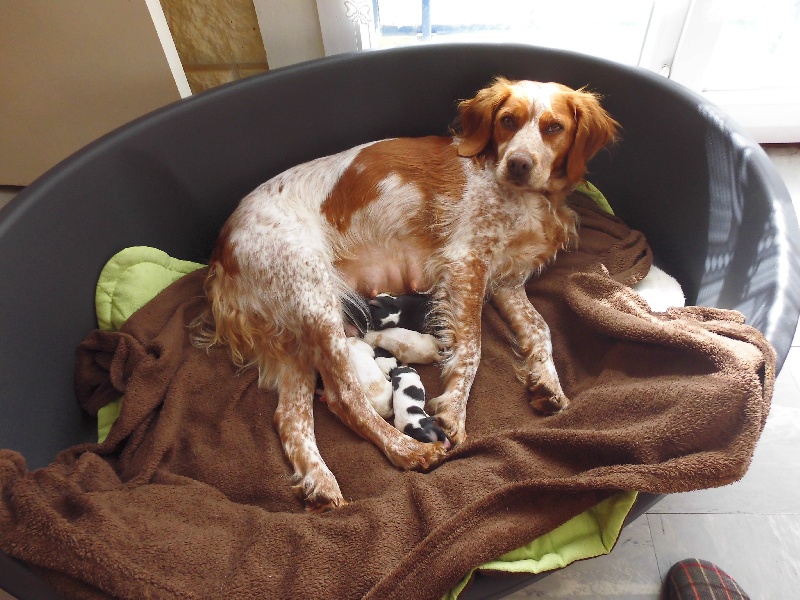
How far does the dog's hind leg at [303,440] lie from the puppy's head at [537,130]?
0.93 metres

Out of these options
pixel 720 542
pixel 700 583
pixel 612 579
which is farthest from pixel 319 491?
pixel 720 542

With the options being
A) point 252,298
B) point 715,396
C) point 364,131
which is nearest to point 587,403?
point 715,396

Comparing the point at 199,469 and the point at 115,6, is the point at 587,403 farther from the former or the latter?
the point at 115,6

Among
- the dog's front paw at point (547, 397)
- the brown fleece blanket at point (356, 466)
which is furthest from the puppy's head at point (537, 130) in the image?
the dog's front paw at point (547, 397)

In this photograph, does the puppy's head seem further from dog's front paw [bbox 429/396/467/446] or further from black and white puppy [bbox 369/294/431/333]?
dog's front paw [bbox 429/396/467/446]

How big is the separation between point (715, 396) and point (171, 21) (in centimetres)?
232

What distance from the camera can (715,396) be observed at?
1.26 metres

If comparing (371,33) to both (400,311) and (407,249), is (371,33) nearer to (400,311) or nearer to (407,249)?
(407,249)

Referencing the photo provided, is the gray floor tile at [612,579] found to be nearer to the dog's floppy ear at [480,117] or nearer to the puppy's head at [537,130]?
the puppy's head at [537,130]

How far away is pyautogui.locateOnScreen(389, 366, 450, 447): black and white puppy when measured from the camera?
5.41 ft

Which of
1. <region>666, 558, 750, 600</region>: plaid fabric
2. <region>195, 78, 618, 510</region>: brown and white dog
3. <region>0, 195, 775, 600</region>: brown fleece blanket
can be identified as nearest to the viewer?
<region>0, 195, 775, 600</region>: brown fleece blanket

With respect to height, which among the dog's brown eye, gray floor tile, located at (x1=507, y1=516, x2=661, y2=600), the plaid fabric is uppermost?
the dog's brown eye

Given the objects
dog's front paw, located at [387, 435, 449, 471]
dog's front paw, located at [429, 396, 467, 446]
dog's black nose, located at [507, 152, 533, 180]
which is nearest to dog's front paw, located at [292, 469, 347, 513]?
dog's front paw, located at [387, 435, 449, 471]

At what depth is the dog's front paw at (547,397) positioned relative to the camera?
5.76ft
